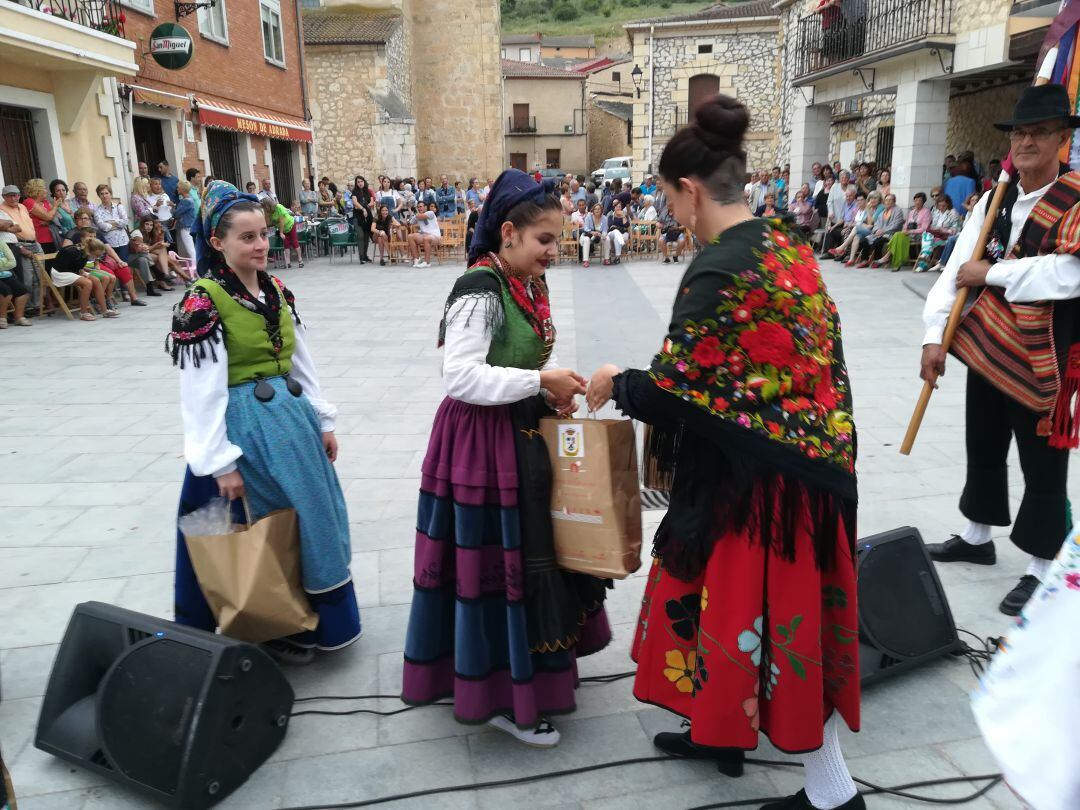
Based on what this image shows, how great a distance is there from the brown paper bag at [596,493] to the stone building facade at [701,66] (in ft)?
109

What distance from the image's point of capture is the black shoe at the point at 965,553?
147 inches

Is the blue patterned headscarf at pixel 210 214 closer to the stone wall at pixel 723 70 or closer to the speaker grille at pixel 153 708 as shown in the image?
the speaker grille at pixel 153 708

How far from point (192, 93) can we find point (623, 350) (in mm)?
13171

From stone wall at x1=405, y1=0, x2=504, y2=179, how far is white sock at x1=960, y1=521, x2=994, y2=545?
28.8 m

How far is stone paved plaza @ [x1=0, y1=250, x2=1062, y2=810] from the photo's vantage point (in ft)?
8.18

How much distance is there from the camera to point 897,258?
13984 mm

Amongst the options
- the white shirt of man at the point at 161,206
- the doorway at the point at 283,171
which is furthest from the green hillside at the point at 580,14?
the white shirt of man at the point at 161,206

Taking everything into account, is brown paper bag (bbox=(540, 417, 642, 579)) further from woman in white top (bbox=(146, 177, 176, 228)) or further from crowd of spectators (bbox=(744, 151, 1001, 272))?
woman in white top (bbox=(146, 177, 176, 228))

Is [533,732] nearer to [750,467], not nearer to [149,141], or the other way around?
[750,467]

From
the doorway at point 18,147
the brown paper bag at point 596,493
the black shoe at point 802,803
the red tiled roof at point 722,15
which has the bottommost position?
the black shoe at point 802,803

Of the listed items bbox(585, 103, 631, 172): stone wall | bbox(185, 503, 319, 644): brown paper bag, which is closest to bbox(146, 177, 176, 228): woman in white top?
bbox(185, 503, 319, 644): brown paper bag

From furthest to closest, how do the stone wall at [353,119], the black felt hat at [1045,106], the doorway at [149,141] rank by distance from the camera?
the stone wall at [353,119]
the doorway at [149,141]
the black felt hat at [1045,106]

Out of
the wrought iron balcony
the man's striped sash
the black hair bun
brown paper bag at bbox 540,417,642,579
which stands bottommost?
brown paper bag at bbox 540,417,642,579

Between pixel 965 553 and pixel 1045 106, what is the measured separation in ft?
6.46
